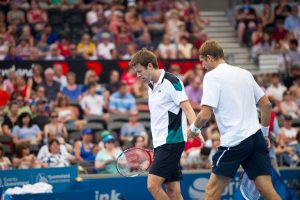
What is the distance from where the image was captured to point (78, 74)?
62.8 ft

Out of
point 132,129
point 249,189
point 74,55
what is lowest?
point 249,189

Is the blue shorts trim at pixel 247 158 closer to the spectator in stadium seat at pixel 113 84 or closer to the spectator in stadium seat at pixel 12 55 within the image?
the spectator in stadium seat at pixel 113 84

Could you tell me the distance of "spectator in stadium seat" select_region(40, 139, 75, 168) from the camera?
50.0 ft

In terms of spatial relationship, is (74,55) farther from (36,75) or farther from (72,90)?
(36,75)

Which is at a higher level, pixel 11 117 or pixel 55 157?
pixel 11 117

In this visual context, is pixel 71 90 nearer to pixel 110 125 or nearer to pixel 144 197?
pixel 110 125

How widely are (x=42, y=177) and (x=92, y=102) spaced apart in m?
5.43

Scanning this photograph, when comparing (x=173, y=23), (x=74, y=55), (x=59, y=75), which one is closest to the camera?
(x=59, y=75)

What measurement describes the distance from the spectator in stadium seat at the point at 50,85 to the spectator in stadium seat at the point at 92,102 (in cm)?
62

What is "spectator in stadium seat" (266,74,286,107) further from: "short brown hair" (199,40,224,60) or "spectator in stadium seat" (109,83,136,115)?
"short brown hair" (199,40,224,60)

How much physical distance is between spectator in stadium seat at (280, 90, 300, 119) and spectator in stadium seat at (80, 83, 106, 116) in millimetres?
3903

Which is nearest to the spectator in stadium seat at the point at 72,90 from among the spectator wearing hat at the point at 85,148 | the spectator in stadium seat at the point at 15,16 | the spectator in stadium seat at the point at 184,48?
the spectator wearing hat at the point at 85,148

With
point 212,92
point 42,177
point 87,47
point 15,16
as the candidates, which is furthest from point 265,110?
point 15,16

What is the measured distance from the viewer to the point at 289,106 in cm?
1966
